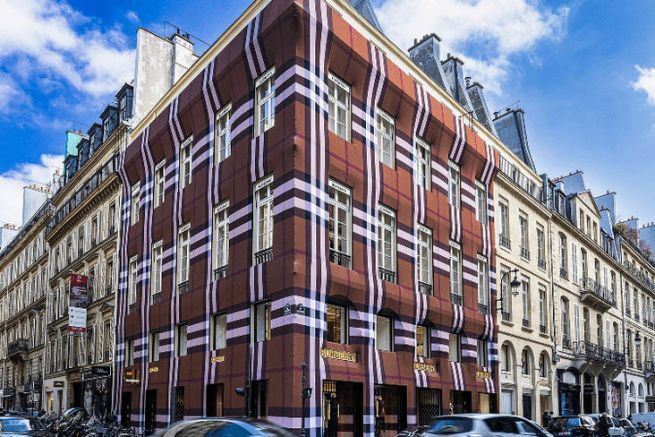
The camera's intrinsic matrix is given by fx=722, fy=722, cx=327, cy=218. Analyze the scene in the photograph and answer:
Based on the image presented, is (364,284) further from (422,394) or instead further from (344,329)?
(422,394)

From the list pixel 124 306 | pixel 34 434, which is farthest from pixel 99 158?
pixel 34 434

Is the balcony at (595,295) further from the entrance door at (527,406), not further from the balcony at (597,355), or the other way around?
the entrance door at (527,406)

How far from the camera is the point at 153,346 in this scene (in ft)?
99.9

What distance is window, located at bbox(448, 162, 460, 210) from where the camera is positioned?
1226 inches

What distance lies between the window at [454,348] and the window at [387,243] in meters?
5.19

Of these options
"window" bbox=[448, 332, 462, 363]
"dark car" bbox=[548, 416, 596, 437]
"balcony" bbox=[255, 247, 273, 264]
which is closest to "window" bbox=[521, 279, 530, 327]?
"window" bbox=[448, 332, 462, 363]

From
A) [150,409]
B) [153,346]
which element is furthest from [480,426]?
[153,346]

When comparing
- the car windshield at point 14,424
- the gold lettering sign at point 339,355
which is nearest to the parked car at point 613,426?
the gold lettering sign at point 339,355

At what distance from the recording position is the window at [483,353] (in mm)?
31611

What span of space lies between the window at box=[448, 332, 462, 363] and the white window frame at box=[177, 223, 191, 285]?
427 inches

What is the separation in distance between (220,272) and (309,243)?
505 centimetres

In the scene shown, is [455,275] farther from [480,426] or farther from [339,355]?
[480,426]

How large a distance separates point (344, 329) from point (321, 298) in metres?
1.87

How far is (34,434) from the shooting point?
20812 millimetres
